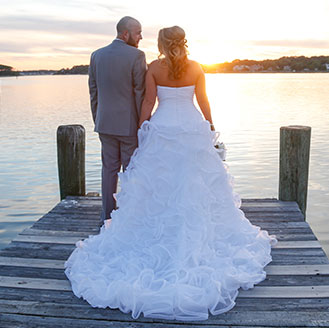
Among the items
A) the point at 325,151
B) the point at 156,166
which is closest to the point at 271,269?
the point at 156,166

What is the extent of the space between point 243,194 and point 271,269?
6994 mm

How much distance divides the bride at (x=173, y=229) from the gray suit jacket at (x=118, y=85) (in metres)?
0.35

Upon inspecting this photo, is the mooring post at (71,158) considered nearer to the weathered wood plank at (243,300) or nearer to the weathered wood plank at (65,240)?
the weathered wood plank at (65,240)

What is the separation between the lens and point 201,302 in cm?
355

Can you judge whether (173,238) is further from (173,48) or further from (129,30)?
(129,30)

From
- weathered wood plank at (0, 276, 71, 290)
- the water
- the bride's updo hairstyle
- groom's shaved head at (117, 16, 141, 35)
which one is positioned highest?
groom's shaved head at (117, 16, 141, 35)

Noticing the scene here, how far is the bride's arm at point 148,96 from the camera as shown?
4738 millimetres

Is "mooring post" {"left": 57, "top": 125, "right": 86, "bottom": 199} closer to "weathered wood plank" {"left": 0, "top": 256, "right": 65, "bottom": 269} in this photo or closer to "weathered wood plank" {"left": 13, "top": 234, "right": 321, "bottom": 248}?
"weathered wood plank" {"left": 13, "top": 234, "right": 321, "bottom": 248}

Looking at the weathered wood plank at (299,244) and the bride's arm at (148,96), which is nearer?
the bride's arm at (148,96)

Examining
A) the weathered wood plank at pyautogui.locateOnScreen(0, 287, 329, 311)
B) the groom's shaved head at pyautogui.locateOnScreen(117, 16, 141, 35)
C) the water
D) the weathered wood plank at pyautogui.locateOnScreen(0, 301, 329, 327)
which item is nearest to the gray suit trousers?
the groom's shaved head at pyautogui.locateOnScreen(117, 16, 141, 35)

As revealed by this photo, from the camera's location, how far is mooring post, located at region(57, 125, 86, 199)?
277 inches

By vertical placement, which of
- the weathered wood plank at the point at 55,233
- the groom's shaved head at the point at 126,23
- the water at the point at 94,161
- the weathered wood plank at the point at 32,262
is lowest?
the water at the point at 94,161

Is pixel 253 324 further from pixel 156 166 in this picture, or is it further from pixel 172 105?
pixel 172 105

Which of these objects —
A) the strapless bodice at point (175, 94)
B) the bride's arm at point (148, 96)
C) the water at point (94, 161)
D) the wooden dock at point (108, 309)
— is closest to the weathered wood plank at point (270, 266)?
the wooden dock at point (108, 309)
